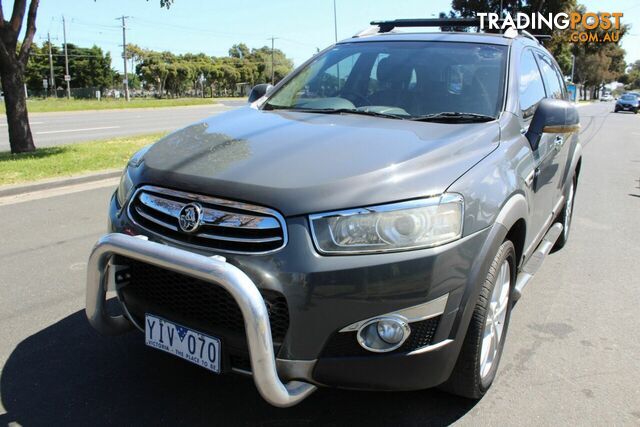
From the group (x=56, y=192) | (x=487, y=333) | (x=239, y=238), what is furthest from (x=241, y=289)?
(x=56, y=192)

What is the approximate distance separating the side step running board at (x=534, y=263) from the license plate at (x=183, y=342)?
1.68 metres

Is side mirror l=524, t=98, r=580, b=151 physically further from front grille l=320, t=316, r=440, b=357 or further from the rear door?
front grille l=320, t=316, r=440, b=357

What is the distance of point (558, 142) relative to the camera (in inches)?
154

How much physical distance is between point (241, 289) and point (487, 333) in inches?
53.7

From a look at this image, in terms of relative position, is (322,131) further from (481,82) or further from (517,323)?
(517,323)

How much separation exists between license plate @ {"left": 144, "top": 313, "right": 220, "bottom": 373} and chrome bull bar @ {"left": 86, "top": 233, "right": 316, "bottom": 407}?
0.25 m

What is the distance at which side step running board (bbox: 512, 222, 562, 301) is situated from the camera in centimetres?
305

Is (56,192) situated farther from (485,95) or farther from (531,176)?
(531,176)

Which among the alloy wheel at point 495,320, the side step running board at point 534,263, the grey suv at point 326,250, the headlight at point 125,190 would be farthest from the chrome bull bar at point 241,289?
the side step running board at point 534,263

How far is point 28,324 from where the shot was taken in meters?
3.50

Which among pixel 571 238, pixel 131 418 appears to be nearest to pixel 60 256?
pixel 131 418

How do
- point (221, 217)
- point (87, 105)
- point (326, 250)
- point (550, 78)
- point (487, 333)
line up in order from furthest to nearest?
point (87, 105)
point (550, 78)
point (487, 333)
point (221, 217)
point (326, 250)

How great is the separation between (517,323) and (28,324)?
3193 mm

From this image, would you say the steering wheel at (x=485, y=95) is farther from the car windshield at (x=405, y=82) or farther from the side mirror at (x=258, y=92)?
the side mirror at (x=258, y=92)
